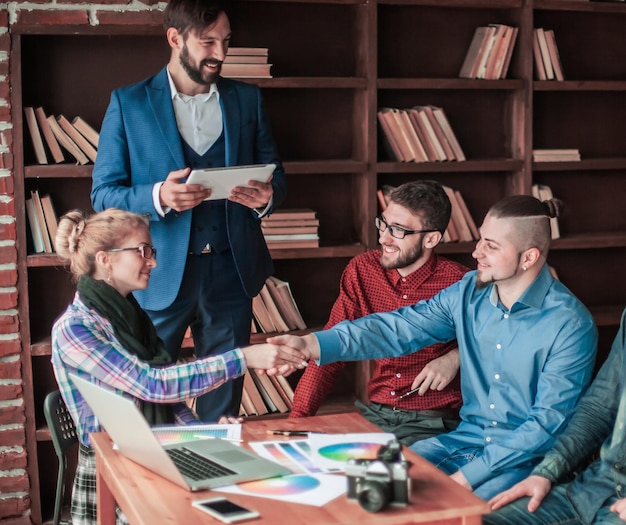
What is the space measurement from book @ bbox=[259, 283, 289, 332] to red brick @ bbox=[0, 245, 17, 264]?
1009mm

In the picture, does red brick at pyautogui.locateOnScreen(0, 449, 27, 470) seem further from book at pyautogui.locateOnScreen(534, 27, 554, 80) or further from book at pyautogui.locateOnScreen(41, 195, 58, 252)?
book at pyautogui.locateOnScreen(534, 27, 554, 80)

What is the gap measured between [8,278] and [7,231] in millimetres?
183

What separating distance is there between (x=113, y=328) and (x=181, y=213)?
0.76 m

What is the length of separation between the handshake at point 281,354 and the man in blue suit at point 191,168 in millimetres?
617

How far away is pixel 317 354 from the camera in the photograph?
2.61 meters

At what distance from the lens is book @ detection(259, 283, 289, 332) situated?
12.8 ft

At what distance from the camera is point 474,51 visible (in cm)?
412

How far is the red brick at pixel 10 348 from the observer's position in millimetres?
3574

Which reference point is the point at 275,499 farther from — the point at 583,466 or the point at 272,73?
the point at 272,73

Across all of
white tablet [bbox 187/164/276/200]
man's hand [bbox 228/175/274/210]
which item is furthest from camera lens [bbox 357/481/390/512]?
man's hand [bbox 228/175/274/210]

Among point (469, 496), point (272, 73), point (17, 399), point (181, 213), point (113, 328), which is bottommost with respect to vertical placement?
point (17, 399)

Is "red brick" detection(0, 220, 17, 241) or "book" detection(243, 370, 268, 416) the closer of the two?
"red brick" detection(0, 220, 17, 241)

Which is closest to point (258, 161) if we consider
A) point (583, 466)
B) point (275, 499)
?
point (583, 466)

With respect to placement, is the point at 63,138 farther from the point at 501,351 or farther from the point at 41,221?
the point at 501,351
